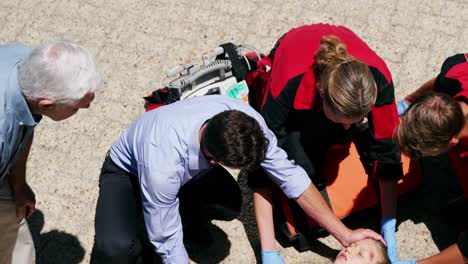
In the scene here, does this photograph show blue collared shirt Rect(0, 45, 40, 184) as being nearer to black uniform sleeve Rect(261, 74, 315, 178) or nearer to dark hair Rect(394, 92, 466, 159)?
black uniform sleeve Rect(261, 74, 315, 178)

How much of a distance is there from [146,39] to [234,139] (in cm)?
256

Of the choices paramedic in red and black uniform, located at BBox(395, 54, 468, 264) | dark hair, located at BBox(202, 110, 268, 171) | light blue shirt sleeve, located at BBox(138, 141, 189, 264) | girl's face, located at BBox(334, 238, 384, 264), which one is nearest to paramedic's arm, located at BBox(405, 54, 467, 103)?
paramedic in red and black uniform, located at BBox(395, 54, 468, 264)

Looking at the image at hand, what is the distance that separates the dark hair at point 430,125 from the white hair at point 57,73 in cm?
181

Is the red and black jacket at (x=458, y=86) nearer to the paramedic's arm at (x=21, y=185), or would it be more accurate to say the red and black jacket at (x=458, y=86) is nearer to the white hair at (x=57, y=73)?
the white hair at (x=57, y=73)

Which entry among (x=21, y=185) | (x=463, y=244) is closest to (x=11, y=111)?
(x=21, y=185)

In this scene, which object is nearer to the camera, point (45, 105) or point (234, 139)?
point (45, 105)

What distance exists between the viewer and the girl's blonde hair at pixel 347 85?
3.20m

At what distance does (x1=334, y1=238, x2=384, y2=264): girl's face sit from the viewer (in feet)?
11.0

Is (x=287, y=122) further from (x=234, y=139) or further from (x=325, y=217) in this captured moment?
(x=234, y=139)

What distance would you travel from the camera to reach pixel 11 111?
2.62 meters

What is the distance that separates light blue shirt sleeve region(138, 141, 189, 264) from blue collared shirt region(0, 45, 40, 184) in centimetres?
65

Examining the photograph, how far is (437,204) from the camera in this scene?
4277mm

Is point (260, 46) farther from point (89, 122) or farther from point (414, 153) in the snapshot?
point (414, 153)

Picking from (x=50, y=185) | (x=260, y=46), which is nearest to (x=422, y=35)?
(x=260, y=46)
